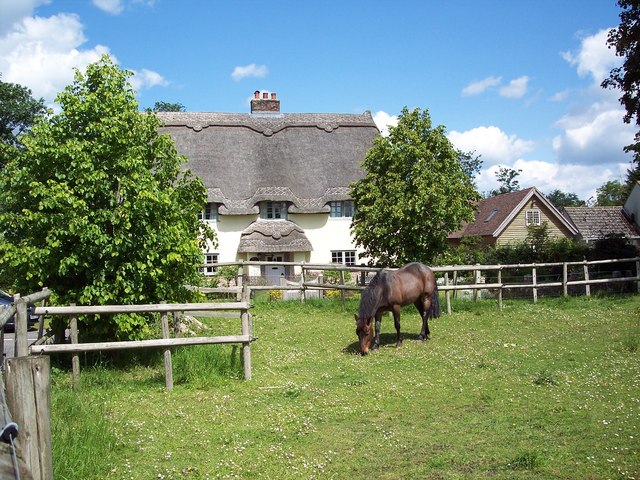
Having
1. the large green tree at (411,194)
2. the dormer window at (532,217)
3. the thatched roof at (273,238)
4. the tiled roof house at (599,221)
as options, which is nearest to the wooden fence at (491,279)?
the large green tree at (411,194)

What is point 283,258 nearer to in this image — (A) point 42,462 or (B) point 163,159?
(B) point 163,159

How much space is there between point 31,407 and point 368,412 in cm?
578

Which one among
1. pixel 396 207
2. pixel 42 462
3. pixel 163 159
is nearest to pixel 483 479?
pixel 42 462

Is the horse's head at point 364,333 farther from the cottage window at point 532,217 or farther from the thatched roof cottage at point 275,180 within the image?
the cottage window at point 532,217

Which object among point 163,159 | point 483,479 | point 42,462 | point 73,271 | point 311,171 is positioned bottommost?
point 483,479

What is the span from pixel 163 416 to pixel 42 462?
16.3ft

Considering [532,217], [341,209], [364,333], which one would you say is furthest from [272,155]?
[364,333]

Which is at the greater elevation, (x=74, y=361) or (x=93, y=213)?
(x=93, y=213)

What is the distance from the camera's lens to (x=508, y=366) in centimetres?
1095

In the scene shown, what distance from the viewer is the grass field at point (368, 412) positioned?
6.09 meters

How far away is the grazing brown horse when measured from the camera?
12.7 m

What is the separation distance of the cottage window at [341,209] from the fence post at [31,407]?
32000mm

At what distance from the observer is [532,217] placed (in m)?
39.4

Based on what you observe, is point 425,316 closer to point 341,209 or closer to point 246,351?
point 246,351
